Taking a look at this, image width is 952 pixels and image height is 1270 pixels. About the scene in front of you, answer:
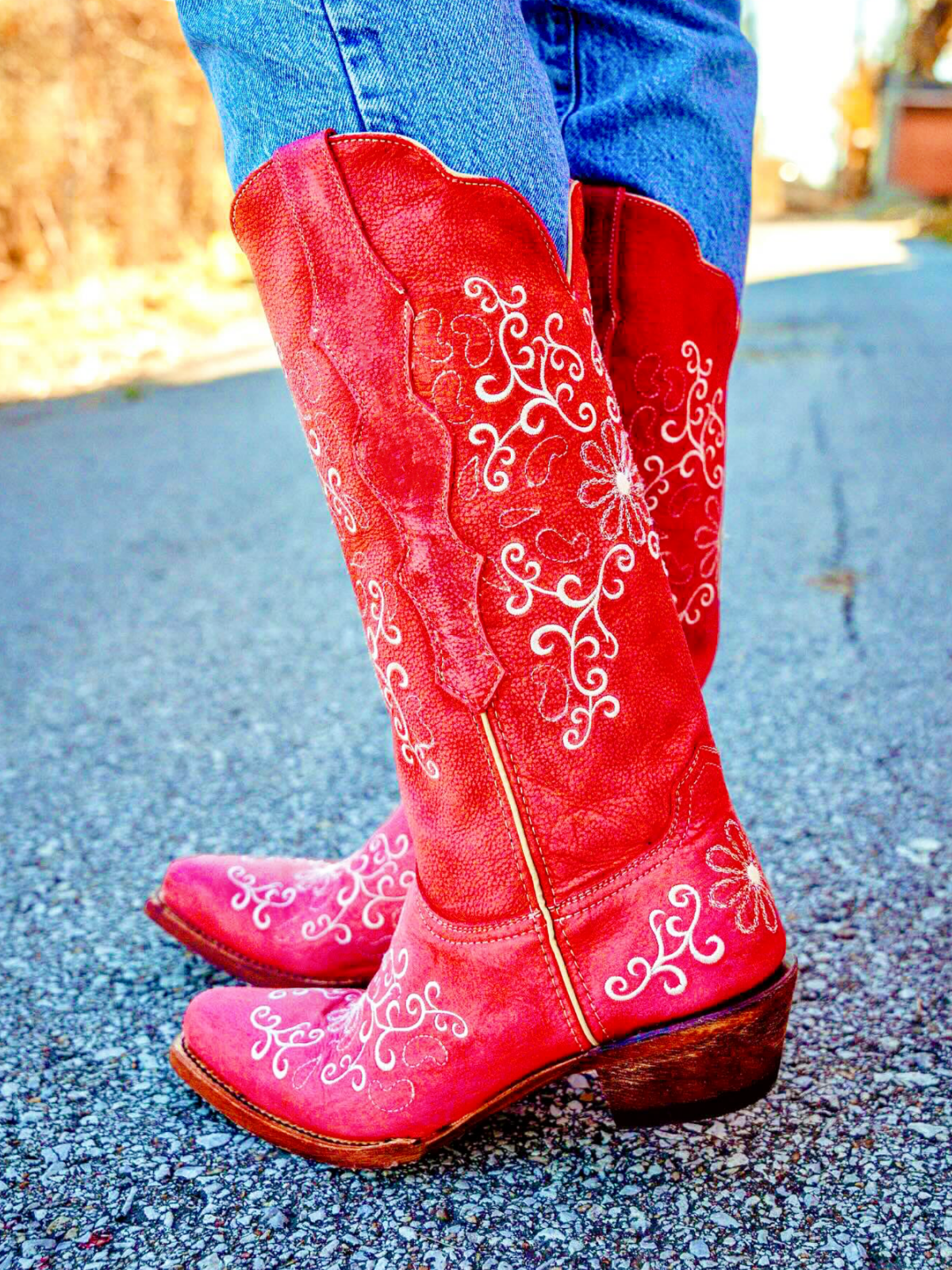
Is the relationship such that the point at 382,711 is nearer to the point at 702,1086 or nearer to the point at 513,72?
the point at 702,1086

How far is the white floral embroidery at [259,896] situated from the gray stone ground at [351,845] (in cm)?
10

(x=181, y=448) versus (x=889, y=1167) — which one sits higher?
(x=889, y=1167)

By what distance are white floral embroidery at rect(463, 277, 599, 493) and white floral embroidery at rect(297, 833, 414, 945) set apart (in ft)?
1.54

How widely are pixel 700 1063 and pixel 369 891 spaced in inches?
15.7

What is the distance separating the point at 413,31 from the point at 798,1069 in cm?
87

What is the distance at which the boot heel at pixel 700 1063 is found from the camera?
2.81 feet

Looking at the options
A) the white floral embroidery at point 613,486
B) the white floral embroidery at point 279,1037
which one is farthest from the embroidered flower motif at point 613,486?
the white floral embroidery at point 279,1037

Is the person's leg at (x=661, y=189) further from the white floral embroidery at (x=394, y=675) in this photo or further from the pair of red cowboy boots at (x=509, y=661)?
the white floral embroidery at (x=394, y=675)

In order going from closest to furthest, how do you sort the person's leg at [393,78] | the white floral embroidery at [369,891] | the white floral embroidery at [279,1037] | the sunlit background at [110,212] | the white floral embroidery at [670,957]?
the person's leg at [393,78] < the white floral embroidery at [670,957] < the white floral embroidery at [279,1037] < the white floral embroidery at [369,891] < the sunlit background at [110,212]

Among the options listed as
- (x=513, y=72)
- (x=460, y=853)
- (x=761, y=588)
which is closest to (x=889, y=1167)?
(x=460, y=853)

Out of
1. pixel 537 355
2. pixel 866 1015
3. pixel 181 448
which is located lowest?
pixel 181 448

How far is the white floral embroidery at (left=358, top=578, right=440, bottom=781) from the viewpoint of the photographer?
2.84 feet

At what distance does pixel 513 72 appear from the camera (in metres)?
0.80
